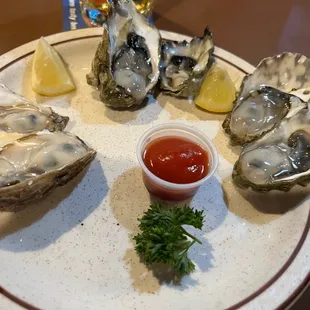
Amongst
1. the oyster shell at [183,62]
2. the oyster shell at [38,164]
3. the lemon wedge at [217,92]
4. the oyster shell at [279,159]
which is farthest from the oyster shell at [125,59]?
the oyster shell at [279,159]

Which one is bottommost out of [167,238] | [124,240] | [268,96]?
[124,240]

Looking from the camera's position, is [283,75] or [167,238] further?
[283,75]

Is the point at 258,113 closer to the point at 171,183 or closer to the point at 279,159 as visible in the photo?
the point at 279,159

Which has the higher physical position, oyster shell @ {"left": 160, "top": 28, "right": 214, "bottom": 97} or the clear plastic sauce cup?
oyster shell @ {"left": 160, "top": 28, "right": 214, "bottom": 97}

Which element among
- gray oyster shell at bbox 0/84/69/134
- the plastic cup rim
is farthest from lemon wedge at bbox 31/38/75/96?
the plastic cup rim

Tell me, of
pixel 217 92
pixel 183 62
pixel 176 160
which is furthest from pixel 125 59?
pixel 176 160

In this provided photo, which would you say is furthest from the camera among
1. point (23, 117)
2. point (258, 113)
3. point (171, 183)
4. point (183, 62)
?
point (183, 62)

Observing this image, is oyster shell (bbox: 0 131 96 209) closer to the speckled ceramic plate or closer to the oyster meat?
the speckled ceramic plate

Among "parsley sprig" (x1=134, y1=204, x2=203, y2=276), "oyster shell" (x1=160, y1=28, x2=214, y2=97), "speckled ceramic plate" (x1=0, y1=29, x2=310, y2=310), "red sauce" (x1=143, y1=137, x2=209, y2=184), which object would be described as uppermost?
"oyster shell" (x1=160, y1=28, x2=214, y2=97)
